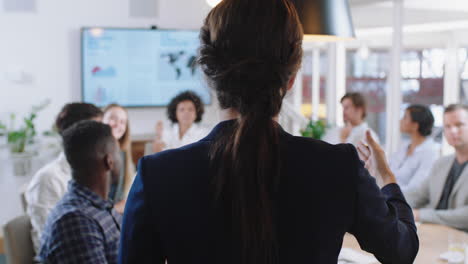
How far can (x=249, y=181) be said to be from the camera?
86 centimetres

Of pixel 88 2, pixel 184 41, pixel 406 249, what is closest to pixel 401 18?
pixel 184 41

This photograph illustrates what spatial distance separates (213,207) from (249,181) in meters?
0.08

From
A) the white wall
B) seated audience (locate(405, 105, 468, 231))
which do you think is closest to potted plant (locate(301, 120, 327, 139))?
the white wall

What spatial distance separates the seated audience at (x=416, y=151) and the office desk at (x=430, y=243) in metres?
1.07

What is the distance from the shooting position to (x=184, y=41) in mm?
5062

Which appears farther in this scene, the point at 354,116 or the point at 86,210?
the point at 354,116

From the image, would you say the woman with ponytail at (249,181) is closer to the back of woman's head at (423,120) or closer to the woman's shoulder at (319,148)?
the woman's shoulder at (319,148)

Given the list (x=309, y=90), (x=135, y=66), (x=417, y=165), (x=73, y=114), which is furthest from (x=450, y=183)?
(x=309, y=90)

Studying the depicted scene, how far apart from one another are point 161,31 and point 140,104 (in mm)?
706

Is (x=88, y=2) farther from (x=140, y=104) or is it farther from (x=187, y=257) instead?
(x=187, y=257)

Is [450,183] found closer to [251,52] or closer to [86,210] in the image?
[86,210]

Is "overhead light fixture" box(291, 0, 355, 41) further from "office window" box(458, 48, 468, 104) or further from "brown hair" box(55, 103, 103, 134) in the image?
"office window" box(458, 48, 468, 104)

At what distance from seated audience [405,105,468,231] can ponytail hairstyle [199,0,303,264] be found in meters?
2.22

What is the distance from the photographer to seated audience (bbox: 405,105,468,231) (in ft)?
9.39
